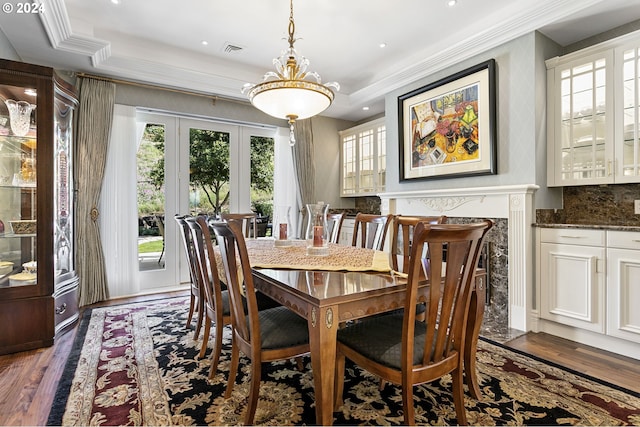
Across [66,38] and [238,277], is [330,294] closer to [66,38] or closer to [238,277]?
[238,277]

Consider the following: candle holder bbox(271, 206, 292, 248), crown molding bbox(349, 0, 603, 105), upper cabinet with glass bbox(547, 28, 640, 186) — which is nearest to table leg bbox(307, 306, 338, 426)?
candle holder bbox(271, 206, 292, 248)

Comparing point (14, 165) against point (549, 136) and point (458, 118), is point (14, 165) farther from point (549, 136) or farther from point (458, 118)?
point (549, 136)

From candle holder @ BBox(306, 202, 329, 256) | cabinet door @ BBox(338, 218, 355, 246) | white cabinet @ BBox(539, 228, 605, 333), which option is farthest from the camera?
cabinet door @ BBox(338, 218, 355, 246)

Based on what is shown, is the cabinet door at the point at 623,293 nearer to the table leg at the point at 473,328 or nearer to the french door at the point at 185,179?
the table leg at the point at 473,328

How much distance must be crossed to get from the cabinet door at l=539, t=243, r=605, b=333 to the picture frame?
94 cm

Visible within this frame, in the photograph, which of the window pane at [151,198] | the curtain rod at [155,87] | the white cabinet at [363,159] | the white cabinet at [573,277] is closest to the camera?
the white cabinet at [573,277]

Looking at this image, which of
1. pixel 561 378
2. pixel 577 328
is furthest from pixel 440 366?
pixel 577 328

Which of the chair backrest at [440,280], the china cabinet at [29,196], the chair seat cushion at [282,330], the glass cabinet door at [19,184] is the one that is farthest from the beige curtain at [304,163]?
the chair backrest at [440,280]

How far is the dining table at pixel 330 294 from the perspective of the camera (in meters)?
1.24

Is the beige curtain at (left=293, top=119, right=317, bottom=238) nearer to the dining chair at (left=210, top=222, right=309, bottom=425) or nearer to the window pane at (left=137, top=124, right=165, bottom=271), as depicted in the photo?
the window pane at (left=137, top=124, right=165, bottom=271)

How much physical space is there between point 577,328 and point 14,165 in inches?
186

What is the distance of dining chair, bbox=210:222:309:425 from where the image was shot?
57.1 inches

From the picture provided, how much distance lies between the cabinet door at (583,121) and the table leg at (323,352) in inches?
109

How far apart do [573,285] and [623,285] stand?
31 cm
